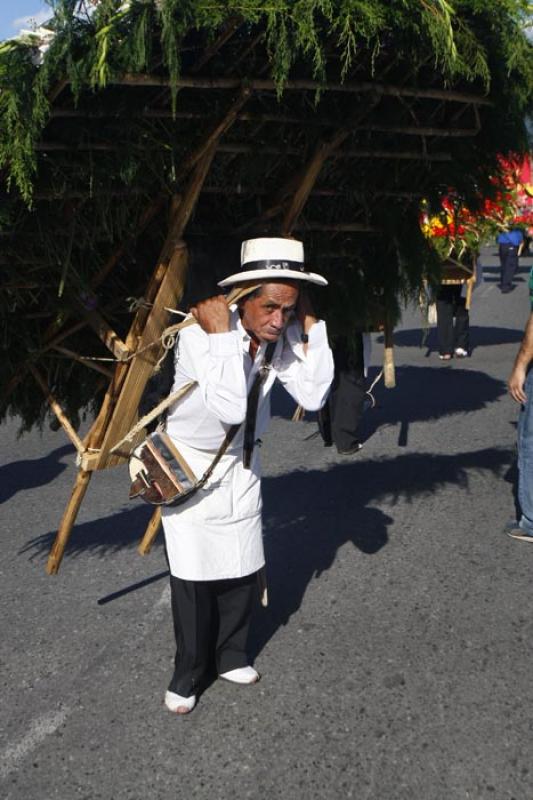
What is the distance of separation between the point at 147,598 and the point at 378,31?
2.77 metres

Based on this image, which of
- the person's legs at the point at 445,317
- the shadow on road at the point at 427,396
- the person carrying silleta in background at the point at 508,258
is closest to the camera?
the shadow on road at the point at 427,396

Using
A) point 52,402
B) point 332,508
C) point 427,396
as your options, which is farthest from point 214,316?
point 427,396

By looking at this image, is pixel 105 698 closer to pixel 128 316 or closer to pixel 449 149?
pixel 128 316

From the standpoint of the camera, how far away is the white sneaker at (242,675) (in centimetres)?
390

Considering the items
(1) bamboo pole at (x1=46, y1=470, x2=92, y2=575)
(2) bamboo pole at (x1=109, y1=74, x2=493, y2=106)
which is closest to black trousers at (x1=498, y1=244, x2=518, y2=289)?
(2) bamboo pole at (x1=109, y1=74, x2=493, y2=106)

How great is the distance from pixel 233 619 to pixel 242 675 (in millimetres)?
225

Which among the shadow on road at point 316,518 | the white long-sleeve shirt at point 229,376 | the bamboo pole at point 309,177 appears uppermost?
the bamboo pole at point 309,177

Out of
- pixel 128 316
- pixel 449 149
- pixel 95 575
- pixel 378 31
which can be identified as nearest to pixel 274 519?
pixel 95 575

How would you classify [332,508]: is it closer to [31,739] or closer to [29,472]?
[29,472]

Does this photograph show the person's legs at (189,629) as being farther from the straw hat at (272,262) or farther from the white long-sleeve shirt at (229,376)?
the straw hat at (272,262)

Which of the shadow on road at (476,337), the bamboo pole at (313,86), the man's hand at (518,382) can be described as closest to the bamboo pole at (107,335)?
the bamboo pole at (313,86)

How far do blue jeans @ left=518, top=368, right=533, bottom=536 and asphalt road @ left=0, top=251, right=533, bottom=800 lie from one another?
0.15 meters

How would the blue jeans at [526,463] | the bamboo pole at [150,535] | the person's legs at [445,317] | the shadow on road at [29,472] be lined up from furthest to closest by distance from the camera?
the person's legs at [445,317] → the shadow on road at [29,472] → the blue jeans at [526,463] → the bamboo pole at [150,535]

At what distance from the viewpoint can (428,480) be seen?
6.79 meters
